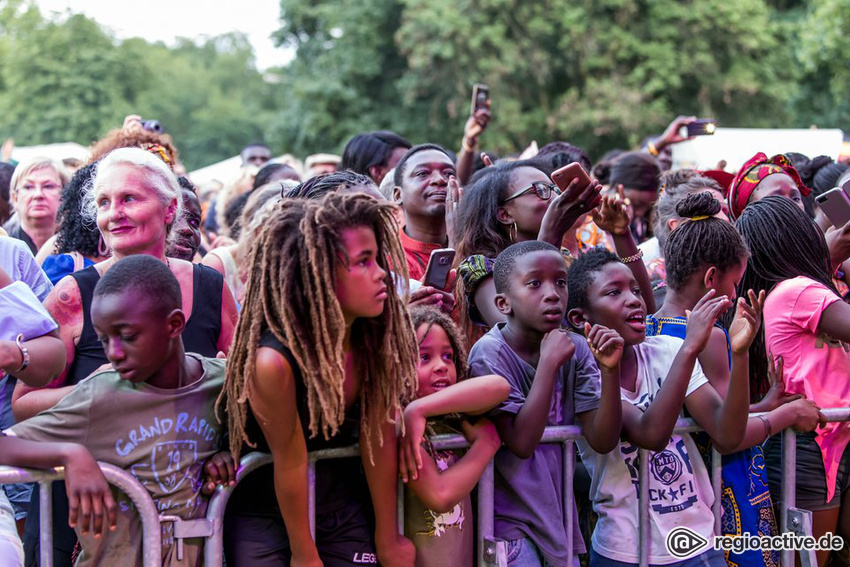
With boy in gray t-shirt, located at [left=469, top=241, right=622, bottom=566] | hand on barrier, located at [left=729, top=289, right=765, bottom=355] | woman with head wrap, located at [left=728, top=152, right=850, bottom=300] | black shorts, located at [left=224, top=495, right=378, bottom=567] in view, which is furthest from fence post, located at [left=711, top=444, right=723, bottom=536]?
woman with head wrap, located at [left=728, top=152, right=850, bottom=300]

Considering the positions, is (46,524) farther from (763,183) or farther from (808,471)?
(763,183)

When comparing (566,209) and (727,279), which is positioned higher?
(566,209)

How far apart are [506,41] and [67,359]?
67.6 ft

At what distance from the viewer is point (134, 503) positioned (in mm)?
2721

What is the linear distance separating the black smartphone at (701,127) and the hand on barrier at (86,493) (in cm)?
580

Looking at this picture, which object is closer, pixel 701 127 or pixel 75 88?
pixel 701 127

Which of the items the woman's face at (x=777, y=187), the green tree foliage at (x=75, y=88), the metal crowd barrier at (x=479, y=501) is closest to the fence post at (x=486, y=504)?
the metal crowd barrier at (x=479, y=501)

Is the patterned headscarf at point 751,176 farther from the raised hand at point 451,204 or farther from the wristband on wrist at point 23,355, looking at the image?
the wristband on wrist at point 23,355

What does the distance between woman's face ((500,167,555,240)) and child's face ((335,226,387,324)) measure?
5.16ft

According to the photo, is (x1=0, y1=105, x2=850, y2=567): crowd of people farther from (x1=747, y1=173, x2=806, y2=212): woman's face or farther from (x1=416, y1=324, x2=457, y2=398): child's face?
(x1=747, y1=173, x2=806, y2=212): woman's face

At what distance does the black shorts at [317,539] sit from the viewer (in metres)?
2.85

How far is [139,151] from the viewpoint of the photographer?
369cm

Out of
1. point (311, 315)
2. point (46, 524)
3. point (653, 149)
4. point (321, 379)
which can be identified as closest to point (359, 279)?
point (311, 315)

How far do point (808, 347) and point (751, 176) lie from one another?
5.37 feet
